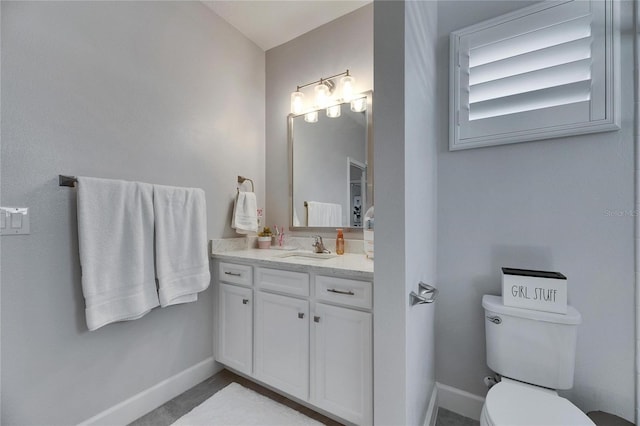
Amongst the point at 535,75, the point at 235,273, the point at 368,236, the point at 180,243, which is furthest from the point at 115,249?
the point at 535,75

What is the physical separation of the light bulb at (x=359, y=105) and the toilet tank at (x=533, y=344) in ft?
4.93

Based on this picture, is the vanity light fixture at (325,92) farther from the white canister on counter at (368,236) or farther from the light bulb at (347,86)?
the white canister on counter at (368,236)

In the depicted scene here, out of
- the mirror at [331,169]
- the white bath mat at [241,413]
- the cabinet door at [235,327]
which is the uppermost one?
the mirror at [331,169]

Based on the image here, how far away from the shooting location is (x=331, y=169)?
2.14 m

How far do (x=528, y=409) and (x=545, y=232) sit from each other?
0.81m

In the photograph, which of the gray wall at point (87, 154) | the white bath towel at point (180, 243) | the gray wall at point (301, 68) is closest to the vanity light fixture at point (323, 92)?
the gray wall at point (301, 68)

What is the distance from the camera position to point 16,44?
1.16m

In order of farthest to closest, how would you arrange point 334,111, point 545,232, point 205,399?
point 334,111 < point 205,399 < point 545,232

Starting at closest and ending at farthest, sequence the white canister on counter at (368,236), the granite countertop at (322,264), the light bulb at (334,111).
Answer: the granite countertop at (322,264) < the white canister on counter at (368,236) < the light bulb at (334,111)

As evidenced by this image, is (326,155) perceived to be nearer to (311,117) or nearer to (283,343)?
(311,117)

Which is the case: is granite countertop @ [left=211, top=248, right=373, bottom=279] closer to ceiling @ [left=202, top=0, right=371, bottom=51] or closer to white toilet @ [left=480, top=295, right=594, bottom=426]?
white toilet @ [left=480, top=295, right=594, bottom=426]

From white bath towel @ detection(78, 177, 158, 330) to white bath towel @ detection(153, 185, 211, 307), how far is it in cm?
5

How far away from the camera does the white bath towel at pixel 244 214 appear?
2.11 metres

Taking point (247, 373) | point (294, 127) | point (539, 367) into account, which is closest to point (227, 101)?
point (294, 127)
